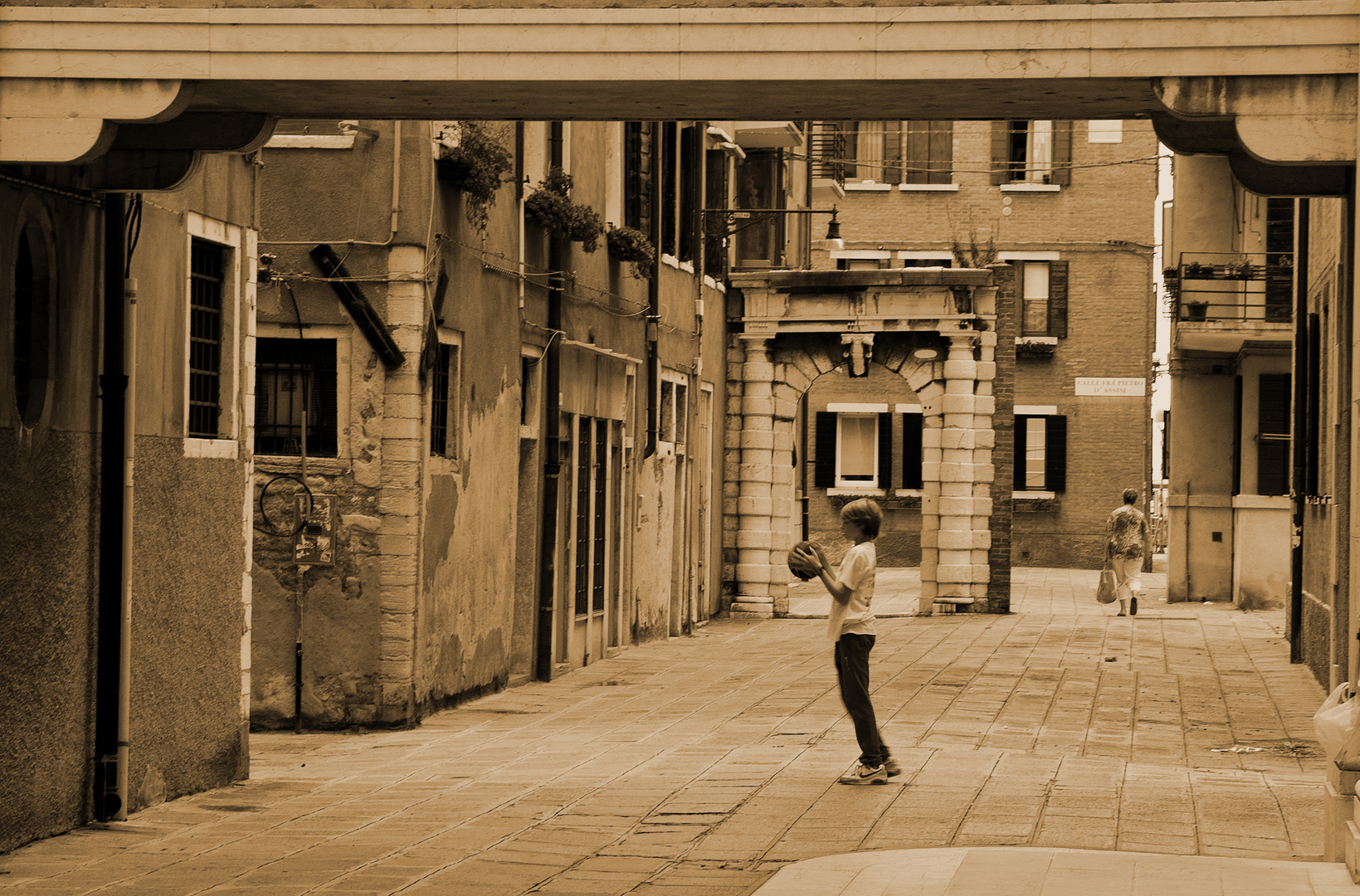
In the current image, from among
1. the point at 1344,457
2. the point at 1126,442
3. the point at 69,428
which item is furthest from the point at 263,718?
the point at 1126,442

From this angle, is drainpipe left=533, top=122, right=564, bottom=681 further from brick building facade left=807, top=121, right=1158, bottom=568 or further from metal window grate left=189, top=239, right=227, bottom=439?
brick building facade left=807, top=121, right=1158, bottom=568

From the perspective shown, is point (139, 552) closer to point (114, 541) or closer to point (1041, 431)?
point (114, 541)

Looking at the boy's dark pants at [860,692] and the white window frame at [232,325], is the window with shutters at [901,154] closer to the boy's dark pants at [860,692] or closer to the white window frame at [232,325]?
the white window frame at [232,325]

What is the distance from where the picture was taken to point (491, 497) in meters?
16.5

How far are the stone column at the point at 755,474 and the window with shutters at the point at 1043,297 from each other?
15110 millimetres

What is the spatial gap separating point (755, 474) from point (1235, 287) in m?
8.02

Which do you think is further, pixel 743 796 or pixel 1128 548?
pixel 1128 548

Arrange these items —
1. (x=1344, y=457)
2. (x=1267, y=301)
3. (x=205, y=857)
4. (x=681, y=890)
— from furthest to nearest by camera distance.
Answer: (x=1267, y=301) → (x=1344, y=457) → (x=205, y=857) → (x=681, y=890)

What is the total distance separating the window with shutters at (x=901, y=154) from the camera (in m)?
42.5

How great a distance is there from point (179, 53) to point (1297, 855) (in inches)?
254

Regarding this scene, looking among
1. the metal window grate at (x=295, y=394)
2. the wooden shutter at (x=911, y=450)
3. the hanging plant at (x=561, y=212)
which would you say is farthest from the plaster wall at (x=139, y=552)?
the wooden shutter at (x=911, y=450)

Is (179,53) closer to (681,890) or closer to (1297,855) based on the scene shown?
(681,890)

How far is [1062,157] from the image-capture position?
1656 inches

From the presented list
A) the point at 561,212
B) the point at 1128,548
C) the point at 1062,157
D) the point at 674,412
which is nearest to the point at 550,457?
the point at 561,212
